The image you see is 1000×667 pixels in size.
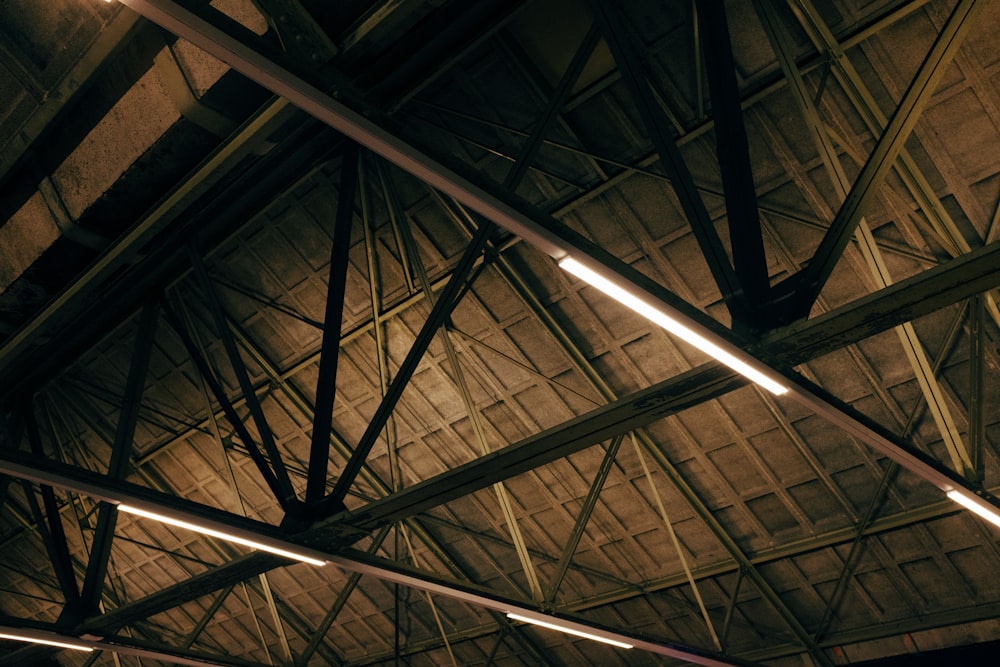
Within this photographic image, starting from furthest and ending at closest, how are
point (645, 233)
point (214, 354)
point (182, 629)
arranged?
point (182, 629) → point (214, 354) → point (645, 233)

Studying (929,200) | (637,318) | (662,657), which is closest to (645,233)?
(637,318)

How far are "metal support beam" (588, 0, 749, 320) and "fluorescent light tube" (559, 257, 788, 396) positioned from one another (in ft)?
1.82

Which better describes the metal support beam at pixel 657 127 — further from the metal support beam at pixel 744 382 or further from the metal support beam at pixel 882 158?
the metal support beam at pixel 744 382

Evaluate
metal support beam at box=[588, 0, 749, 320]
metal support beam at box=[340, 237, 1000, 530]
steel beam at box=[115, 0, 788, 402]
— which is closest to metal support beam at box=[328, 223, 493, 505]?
metal support beam at box=[340, 237, 1000, 530]

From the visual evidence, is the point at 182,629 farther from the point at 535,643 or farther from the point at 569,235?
the point at 569,235

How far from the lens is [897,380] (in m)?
12.1

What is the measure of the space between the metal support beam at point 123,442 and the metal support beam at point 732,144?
7.66m

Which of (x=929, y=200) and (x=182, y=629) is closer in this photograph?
(x=929, y=200)

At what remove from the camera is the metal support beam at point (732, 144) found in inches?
230

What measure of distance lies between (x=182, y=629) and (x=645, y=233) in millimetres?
17926

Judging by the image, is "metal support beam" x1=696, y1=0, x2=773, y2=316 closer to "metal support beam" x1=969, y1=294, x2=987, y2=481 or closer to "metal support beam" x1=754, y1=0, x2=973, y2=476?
"metal support beam" x1=754, y1=0, x2=973, y2=476

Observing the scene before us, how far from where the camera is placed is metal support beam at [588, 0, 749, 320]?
576cm

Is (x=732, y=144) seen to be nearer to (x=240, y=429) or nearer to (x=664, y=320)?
(x=664, y=320)

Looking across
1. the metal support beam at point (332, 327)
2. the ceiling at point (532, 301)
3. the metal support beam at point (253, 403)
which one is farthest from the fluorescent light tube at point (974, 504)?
the metal support beam at point (253, 403)
